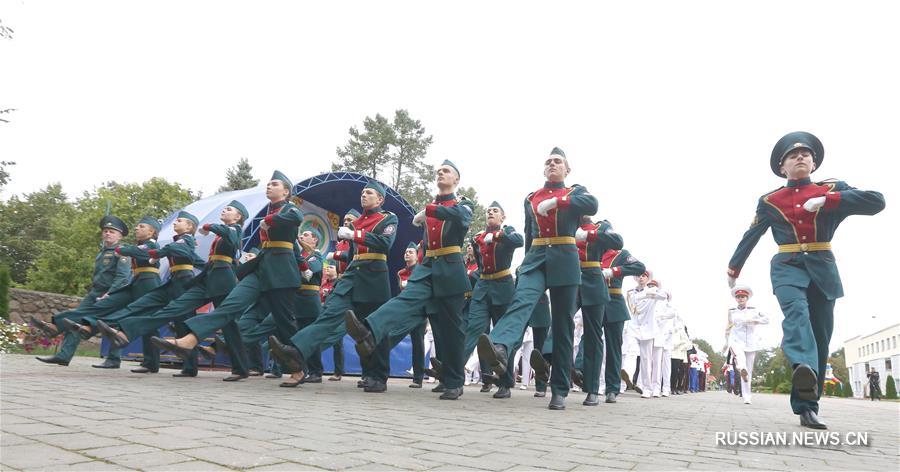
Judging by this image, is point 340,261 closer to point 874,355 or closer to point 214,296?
point 214,296

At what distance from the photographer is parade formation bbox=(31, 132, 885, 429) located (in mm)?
5086

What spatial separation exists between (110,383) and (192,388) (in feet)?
2.54

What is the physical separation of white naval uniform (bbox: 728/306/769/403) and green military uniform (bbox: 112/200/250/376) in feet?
24.5

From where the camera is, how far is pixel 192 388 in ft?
19.2

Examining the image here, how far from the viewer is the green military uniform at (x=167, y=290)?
7797 millimetres

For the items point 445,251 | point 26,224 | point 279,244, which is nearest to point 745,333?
point 445,251

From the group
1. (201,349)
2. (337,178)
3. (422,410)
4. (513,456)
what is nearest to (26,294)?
(337,178)

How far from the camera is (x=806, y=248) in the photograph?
5094 millimetres

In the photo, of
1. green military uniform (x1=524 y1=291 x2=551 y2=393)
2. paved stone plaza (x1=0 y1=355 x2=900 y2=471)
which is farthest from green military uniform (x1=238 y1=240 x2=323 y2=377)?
paved stone plaza (x1=0 y1=355 x2=900 y2=471)

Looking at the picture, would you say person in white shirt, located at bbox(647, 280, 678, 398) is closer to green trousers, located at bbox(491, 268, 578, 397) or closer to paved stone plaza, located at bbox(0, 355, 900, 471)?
green trousers, located at bbox(491, 268, 578, 397)

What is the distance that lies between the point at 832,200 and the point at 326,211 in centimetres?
1350

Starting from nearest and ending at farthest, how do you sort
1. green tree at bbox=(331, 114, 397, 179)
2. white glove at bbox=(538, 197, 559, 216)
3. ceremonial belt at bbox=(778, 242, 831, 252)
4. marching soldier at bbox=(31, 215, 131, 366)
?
1. ceremonial belt at bbox=(778, 242, 831, 252)
2. white glove at bbox=(538, 197, 559, 216)
3. marching soldier at bbox=(31, 215, 131, 366)
4. green tree at bbox=(331, 114, 397, 179)

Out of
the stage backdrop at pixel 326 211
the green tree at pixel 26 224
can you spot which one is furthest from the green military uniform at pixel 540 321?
the green tree at pixel 26 224

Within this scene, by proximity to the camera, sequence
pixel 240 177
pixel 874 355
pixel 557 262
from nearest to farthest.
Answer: pixel 557 262, pixel 240 177, pixel 874 355
